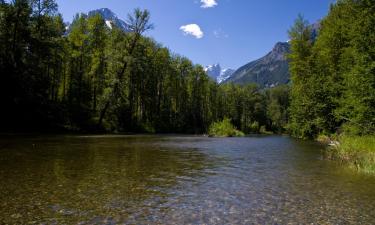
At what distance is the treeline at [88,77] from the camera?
47.5 meters

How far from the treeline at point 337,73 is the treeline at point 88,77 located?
2679cm

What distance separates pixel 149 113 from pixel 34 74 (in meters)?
36.8

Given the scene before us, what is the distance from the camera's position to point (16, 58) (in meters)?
47.7

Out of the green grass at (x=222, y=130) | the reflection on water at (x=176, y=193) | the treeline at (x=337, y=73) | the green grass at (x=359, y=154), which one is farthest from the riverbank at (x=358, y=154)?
the green grass at (x=222, y=130)

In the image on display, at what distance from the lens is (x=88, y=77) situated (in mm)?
68250

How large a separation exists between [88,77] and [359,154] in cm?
5692

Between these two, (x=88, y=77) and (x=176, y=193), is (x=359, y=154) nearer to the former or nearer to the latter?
(x=176, y=193)

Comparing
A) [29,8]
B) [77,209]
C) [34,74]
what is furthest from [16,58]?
[77,209]

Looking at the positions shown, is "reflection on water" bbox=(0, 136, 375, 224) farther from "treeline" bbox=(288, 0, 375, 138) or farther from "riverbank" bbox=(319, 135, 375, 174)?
"treeline" bbox=(288, 0, 375, 138)

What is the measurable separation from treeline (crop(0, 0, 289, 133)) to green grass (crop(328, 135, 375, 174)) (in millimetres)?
37873

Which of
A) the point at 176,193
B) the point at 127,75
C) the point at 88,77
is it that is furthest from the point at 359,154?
the point at 88,77

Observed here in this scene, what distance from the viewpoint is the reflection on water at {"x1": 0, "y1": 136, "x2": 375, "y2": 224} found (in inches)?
349

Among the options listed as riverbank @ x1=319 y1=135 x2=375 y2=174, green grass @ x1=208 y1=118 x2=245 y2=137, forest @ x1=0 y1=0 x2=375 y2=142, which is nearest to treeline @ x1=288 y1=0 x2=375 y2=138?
forest @ x1=0 y1=0 x2=375 y2=142

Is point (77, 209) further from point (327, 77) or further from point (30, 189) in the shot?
point (327, 77)
